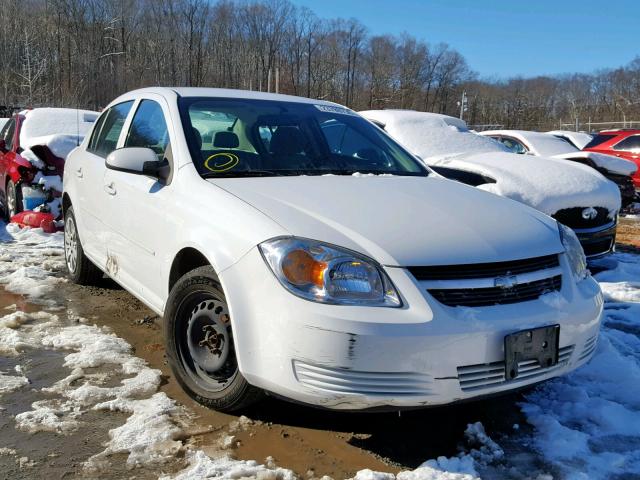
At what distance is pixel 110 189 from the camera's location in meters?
3.78

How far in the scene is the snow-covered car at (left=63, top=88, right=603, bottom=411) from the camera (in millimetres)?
2219

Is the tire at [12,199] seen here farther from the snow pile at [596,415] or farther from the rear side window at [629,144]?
the rear side window at [629,144]

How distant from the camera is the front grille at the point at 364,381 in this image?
221 cm

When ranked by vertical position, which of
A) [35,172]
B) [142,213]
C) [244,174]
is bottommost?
[35,172]

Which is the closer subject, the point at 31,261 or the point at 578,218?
the point at 578,218

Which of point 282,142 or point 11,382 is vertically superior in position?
point 282,142

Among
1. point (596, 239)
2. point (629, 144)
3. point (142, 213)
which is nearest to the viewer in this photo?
point (142, 213)

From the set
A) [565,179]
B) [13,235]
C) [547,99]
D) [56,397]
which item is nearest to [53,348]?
[56,397]

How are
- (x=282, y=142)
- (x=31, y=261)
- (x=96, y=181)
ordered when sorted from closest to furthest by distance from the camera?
(x=282, y=142) < (x=96, y=181) < (x=31, y=261)

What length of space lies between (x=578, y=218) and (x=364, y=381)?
3703 millimetres

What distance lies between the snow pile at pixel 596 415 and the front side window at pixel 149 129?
2.42 meters

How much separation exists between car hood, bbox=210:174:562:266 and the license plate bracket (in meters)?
0.31

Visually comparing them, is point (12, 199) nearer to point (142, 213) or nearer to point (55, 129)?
point (55, 129)

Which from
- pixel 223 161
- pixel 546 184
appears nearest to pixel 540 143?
pixel 546 184
